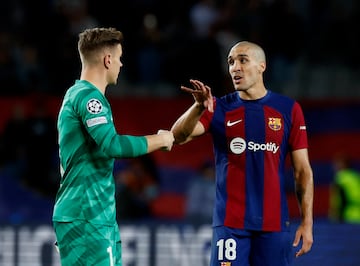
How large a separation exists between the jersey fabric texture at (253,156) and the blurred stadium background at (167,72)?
4.29 metres

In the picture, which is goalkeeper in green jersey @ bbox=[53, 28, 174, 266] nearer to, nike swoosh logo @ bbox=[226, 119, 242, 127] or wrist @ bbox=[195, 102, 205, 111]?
wrist @ bbox=[195, 102, 205, 111]

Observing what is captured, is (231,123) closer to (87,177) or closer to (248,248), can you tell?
(248,248)

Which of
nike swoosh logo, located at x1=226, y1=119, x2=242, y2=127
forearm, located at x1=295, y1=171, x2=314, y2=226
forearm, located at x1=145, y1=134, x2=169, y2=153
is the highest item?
nike swoosh logo, located at x1=226, y1=119, x2=242, y2=127

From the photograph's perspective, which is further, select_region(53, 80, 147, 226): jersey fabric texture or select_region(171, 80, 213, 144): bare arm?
select_region(171, 80, 213, 144): bare arm

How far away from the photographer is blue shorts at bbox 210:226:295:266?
701 centimetres

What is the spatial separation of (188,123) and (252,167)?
20.8 inches

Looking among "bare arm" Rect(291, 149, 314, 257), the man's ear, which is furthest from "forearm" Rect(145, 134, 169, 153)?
"bare arm" Rect(291, 149, 314, 257)

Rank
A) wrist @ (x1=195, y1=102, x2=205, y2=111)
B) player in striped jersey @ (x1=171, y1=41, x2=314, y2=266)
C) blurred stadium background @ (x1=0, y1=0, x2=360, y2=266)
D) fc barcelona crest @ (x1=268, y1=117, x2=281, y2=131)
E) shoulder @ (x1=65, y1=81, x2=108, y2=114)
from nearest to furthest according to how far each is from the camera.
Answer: shoulder @ (x1=65, y1=81, x2=108, y2=114), wrist @ (x1=195, y1=102, x2=205, y2=111), player in striped jersey @ (x1=171, y1=41, x2=314, y2=266), fc barcelona crest @ (x1=268, y1=117, x2=281, y2=131), blurred stadium background @ (x1=0, y1=0, x2=360, y2=266)

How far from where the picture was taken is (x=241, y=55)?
23.4ft

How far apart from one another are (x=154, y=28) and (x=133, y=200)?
3332mm

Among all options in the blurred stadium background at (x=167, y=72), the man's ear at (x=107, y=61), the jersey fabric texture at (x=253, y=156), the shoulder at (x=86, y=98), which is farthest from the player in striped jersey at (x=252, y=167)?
the blurred stadium background at (x=167, y=72)

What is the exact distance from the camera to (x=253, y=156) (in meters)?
7.06

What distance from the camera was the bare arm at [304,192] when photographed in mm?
7094

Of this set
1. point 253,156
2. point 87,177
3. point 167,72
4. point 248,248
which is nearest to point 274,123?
point 253,156
